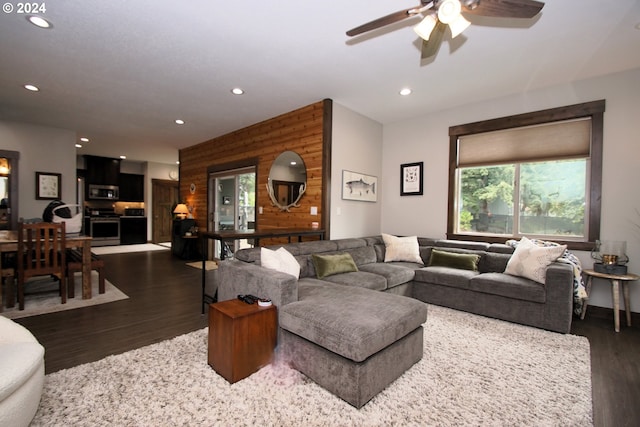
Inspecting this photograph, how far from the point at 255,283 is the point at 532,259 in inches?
114

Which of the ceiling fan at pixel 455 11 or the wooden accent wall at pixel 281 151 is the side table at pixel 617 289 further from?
the wooden accent wall at pixel 281 151

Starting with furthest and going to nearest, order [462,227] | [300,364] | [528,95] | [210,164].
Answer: [210,164] → [462,227] → [528,95] → [300,364]

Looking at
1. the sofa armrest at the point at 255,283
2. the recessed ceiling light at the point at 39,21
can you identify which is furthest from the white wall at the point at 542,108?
the recessed ceiling light at the point at 39,21

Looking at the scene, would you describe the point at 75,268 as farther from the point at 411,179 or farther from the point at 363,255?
the point at 411,179

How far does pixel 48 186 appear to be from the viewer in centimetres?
560

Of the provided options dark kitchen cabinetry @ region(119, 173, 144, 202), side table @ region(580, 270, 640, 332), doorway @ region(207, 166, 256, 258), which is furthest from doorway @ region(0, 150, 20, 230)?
side table @ region(580, 270, 640, 332)

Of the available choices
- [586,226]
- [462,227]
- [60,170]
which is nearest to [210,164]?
[60,170]

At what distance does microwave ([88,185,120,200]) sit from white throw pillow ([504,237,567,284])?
1066cm

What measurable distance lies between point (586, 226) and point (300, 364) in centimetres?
375

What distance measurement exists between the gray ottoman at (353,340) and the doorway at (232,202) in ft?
11.8

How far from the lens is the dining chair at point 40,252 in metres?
3.31

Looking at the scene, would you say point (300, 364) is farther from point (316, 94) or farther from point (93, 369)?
point (316, 94)

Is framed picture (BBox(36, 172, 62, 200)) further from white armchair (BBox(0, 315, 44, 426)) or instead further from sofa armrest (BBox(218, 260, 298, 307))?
white armchair (BBox(0, 315, 44, 426))

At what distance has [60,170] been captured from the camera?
5734 mm
